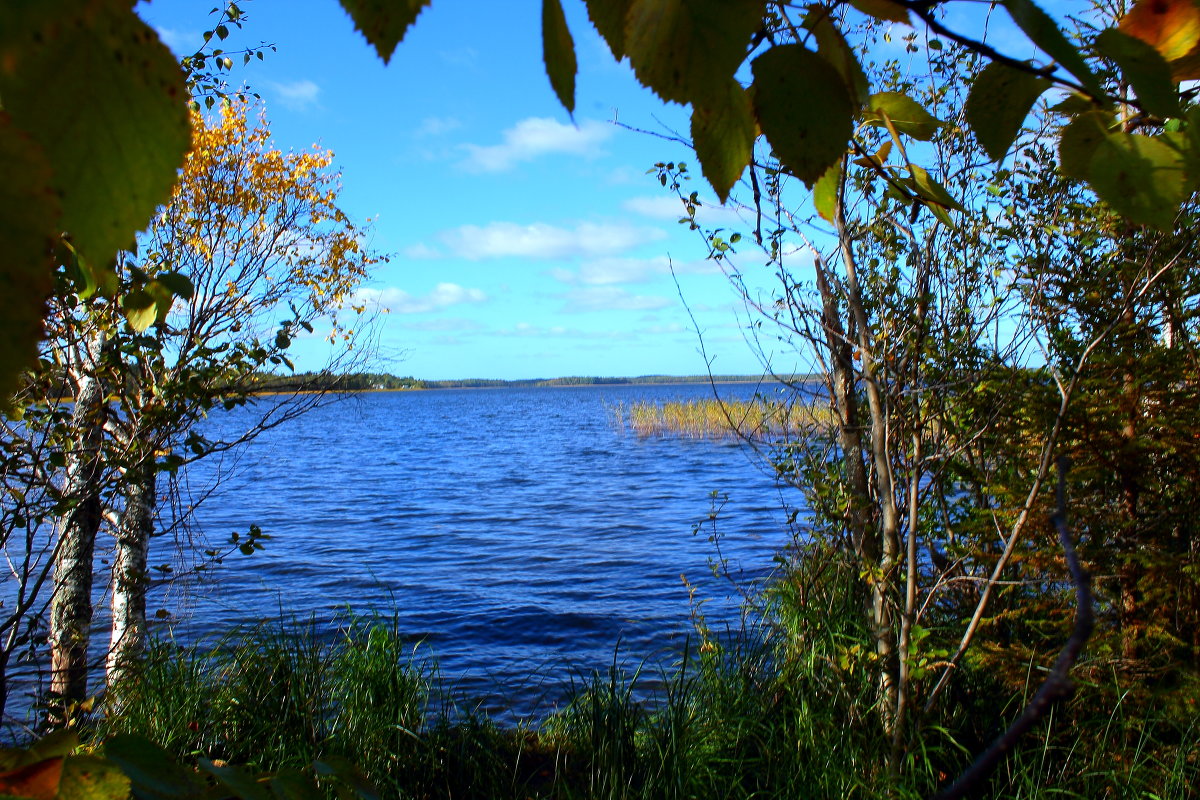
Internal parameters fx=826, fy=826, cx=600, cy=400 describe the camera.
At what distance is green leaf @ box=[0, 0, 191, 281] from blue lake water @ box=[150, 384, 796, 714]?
4265mm

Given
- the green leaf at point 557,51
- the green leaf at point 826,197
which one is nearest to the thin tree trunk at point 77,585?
the green leaf at point 826,197

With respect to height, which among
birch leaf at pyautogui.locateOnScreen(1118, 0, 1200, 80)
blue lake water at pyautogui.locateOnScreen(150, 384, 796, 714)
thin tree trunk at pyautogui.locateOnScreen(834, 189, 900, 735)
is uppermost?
birch leaf at pyautogui.locateOnScreen(1118, 0, 1200, 80)

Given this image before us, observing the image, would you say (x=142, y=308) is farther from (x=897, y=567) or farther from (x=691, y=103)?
(x=897, y=567)

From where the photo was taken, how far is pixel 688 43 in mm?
385

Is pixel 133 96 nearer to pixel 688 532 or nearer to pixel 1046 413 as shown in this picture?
pixel 1046 413

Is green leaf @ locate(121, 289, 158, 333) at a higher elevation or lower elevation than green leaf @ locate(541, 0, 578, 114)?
lower

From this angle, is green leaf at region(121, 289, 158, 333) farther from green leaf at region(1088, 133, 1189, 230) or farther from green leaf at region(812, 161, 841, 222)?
green leaf at region(1088, 133, 1189, 230)

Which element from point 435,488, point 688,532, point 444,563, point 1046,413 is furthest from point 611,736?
point 435,488

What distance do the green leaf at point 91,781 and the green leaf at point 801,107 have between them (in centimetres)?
62

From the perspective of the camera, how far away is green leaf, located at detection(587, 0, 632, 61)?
A: 15.3 inches

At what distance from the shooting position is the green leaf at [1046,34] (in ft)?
1.42

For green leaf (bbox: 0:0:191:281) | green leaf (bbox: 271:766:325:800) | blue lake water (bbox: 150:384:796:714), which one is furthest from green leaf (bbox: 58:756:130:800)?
blue lake water (bbox: 150:384:796:714)

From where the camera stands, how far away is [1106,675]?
3.94 metres

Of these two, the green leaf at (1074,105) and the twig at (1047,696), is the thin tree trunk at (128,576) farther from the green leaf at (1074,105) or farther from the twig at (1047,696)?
the twig at (1047,696)
